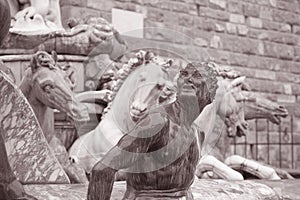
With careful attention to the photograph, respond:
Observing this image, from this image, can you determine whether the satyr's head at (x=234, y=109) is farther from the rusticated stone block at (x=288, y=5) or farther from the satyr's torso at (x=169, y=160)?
the rusticated stone block at (x=288, y=5)

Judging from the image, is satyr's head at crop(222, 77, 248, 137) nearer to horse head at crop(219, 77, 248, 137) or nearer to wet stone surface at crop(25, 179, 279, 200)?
horse head at crop(219, 77, 248, 137)

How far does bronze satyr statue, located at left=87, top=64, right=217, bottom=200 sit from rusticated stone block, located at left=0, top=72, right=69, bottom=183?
0.38 m

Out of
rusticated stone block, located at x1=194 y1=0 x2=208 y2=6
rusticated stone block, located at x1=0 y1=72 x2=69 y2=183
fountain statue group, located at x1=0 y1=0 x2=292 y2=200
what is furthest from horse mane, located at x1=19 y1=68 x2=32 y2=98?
rusticated stone block, located at x1=194 y1=0 x2=208 y2=6

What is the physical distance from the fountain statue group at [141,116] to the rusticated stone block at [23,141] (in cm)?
24

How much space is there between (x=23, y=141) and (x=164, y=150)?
516mm

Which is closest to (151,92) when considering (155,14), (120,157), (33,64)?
(33,64)

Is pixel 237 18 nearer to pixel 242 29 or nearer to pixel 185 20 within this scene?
pixel 242 29

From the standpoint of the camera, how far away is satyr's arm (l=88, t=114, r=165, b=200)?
2006 millimetres

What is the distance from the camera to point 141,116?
12.3ft

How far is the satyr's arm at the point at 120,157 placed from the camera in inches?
79.0

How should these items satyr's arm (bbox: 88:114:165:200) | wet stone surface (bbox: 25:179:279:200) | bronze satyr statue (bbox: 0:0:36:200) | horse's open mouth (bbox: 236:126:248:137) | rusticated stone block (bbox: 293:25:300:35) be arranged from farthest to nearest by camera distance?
rusticated stone block (bbox: 293:25:300:35) < horse's open mouth (bbox: 236:126:248:137) < wet stone surface (bbox: 25:179:279:200) < satyr's arm (bbox: 88:114:165:200) < bronze satyr statue (bbox: 0:0:36:200)

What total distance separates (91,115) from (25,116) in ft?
9.67

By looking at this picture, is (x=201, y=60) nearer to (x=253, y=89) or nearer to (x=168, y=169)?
(x=168, y=169)

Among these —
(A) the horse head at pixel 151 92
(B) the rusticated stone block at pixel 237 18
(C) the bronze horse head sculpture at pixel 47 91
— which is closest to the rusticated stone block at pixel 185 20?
(B) the rusticated stone block at pixel 237 18
